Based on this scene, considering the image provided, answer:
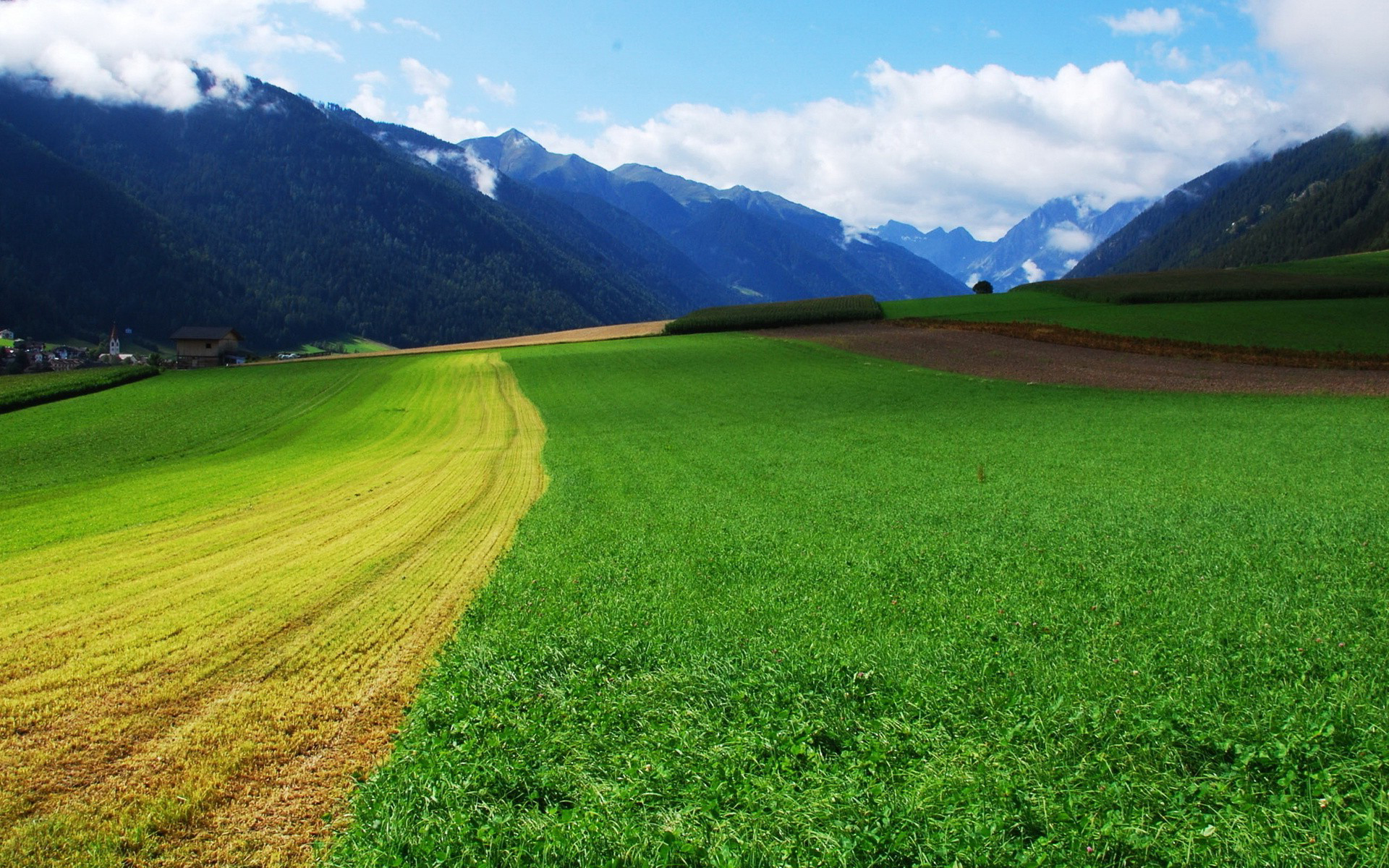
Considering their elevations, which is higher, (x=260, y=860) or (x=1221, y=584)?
(x=1221, y=584)

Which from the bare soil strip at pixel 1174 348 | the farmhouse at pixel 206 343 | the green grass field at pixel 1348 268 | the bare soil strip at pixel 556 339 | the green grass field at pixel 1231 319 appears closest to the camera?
the bare soil strip at pixel 1174 348

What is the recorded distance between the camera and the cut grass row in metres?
41.1

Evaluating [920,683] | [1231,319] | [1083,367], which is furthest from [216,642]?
[1231,319]

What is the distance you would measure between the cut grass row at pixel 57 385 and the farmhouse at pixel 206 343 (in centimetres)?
3902

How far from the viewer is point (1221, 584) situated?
10406 mm

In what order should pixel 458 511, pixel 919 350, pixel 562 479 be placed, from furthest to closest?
pixel 919 350 → pixel 562 479 → pixel 458 511

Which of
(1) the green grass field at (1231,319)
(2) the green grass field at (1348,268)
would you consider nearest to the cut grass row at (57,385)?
(1) the green grass field at (1231,319)

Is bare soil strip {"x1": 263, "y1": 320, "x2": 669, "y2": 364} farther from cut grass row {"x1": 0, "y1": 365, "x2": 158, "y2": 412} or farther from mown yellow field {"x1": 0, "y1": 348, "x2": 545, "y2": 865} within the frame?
mown yellow field {"x1": 0, "y1": 348, "x2": 545, "y2": 865}

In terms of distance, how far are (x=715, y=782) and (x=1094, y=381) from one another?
4101cm

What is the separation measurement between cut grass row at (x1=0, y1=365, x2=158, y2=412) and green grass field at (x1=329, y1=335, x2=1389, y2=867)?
4210 cm

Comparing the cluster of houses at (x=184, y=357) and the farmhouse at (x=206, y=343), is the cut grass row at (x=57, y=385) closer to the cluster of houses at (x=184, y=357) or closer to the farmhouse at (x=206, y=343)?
the cluster of houses at (x=184, y=357)

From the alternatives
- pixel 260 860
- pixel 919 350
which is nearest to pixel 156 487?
pixel 260 860

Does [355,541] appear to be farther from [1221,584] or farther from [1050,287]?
[1050,287]

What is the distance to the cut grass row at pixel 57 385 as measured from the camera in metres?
41.1
